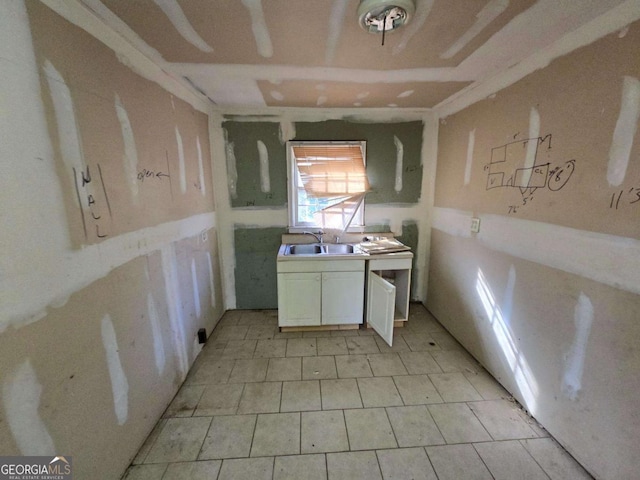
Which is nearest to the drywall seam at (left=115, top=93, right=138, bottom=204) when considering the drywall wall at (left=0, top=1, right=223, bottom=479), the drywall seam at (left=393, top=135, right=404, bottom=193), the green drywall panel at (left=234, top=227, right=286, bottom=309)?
the drywall wall at (left=0, top=1, right=223, bottom=479)

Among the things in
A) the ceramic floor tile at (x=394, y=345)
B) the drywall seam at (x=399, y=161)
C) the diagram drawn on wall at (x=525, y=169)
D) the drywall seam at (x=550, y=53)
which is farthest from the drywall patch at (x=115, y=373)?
the drywall seam at (x=399, y=161)

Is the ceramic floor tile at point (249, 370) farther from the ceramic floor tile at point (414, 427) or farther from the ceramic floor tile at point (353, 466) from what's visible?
the ceramic floor tile at point (414, 427)

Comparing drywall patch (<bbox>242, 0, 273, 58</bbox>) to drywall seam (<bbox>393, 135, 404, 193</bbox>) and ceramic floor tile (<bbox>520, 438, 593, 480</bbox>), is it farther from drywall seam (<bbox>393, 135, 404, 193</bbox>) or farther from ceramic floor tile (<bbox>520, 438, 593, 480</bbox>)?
ceramic floor tile (<bbox>520, 438, 593, 480</bbox>)

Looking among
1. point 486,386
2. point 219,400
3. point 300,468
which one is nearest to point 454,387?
point 486,386

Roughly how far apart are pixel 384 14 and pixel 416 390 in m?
2.28

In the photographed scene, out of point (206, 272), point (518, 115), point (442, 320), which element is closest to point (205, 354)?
point (206, 272)

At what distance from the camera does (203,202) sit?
2.52m

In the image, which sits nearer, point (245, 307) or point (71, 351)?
point (71, 351)

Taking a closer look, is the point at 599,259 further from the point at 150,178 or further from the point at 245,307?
the point at 245,307

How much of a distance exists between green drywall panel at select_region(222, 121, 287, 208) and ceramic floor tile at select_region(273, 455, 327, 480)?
222 centimetres

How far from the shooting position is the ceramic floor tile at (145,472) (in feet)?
4.43

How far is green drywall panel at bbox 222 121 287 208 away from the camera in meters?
2.78

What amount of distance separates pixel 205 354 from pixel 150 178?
5.12ft

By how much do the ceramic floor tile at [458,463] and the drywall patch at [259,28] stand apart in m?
2.42
